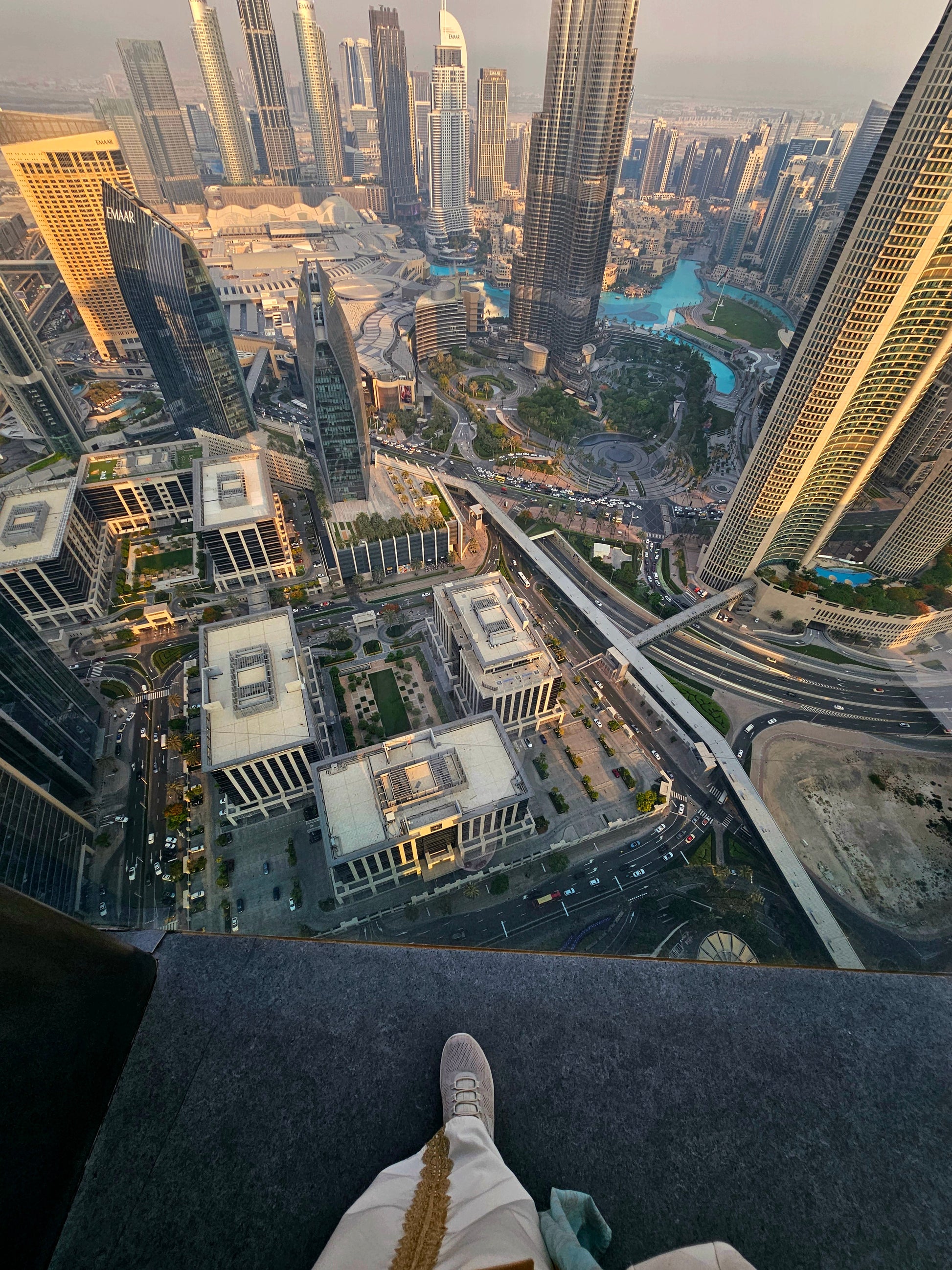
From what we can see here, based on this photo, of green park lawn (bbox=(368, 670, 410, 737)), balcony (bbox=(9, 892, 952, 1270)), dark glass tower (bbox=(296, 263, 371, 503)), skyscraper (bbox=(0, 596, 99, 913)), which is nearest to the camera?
balcony (bbox=(9, 892, 952, 1270))

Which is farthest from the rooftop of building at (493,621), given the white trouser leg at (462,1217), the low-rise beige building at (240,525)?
the white trouser leg at (462,1217)

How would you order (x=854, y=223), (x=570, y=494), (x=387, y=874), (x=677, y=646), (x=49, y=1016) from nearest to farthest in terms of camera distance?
(x=49, y=1016), (x=387, y=874), (x=854, y=223), (x=677, y=646), (x=570, y=494)

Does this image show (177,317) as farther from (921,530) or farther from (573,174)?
(921,530)

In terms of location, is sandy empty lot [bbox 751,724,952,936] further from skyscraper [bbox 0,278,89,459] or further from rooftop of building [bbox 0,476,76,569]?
skyscraper [bbox 0,278,89,459]

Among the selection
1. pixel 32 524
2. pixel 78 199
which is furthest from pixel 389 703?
pixel 78 199

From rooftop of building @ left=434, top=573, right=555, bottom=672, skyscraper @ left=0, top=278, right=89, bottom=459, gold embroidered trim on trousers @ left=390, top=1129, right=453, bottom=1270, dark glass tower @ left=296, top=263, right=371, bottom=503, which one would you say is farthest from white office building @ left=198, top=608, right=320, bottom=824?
skyscraper @ left=0, top=278, right=89, bottom=459

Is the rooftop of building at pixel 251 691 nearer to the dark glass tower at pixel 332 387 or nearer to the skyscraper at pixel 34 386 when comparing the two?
the dark glass tower at pixel 332 387

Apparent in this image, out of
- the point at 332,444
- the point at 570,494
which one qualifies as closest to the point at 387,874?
the point at 332,444

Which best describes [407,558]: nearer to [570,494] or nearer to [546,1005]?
[570,494]
